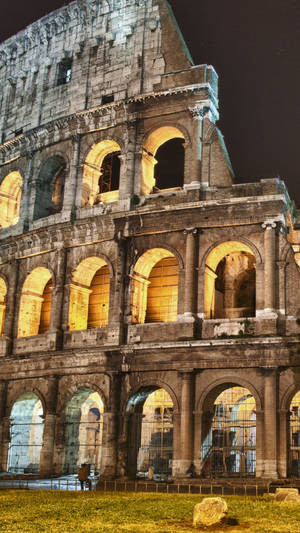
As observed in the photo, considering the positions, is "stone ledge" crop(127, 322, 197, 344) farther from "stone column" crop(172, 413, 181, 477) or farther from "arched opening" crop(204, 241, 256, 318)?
"stone column" crop(172, 413, 181, 477)

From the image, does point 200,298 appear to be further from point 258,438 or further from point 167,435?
point 167,435

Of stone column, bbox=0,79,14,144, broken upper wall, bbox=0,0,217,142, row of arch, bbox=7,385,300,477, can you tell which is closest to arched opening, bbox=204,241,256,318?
row of arch, bbox=7,385,300,477

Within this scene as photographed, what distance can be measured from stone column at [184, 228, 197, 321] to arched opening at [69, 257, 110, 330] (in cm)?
359

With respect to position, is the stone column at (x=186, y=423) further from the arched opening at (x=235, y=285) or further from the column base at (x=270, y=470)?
the arched opening at (x=235, y=285)

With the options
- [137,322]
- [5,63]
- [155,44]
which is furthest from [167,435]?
[5,63]

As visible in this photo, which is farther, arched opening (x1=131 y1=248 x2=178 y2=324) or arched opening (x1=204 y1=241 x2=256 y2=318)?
arched opening (x1=204 y1=241 x2=256 y2=318)

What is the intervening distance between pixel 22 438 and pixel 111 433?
17.6 ft

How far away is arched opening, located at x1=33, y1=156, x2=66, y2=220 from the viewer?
26.2 meters

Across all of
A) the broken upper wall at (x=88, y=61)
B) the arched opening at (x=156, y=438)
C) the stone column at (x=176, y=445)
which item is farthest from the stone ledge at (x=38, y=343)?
the broken upper wall at (x=88, y=61)

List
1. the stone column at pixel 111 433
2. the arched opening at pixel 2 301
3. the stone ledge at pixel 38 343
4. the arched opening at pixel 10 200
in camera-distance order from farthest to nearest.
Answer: the arched opening at pixel 10 200, the arched opening at pixel 2 301, the stone ledge at pixel 38 343, the stone column at pixel 111 433

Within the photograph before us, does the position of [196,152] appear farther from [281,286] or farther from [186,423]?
[186,423]

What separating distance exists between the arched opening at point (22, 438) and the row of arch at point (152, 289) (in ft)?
8.34

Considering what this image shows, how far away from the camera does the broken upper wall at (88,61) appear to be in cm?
2456

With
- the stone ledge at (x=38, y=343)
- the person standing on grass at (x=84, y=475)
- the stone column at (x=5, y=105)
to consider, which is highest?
the stone column at (x=5, y=105)
